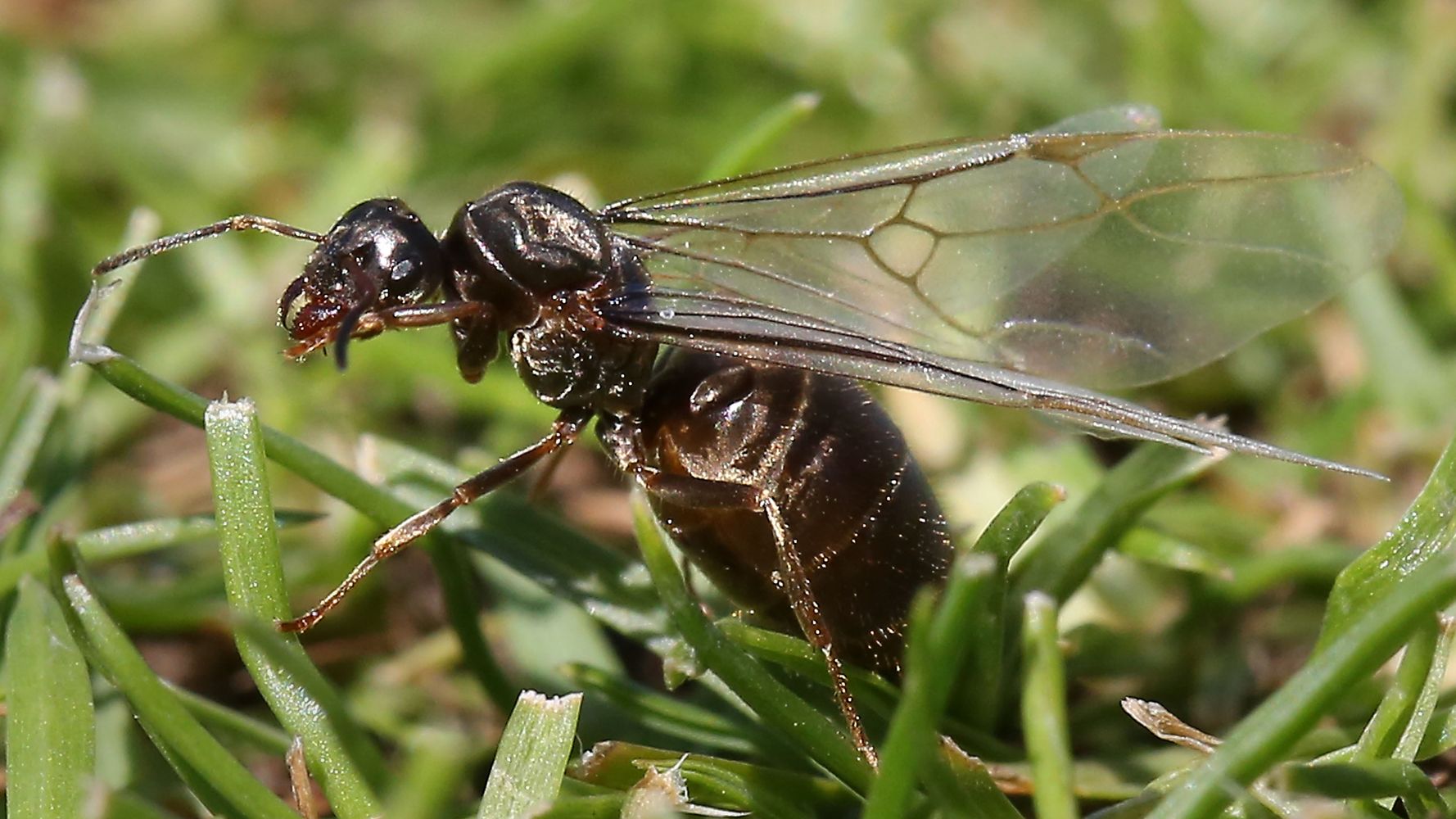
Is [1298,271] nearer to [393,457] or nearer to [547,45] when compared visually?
[393,457]

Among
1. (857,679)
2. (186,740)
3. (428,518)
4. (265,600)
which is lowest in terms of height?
(186,740)

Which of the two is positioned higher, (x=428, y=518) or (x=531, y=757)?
(x=428, y=518)

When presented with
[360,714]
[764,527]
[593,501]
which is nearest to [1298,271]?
[764,527]

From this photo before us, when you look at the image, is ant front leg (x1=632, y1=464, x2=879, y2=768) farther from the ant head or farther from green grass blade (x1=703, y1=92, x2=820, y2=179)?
green grass blade (x1=703, y1=92, x2=820, y2=179)

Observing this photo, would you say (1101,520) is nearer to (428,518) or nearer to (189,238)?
(428,518)

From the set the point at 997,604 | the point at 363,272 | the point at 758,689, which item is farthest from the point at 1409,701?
the point at 363,272

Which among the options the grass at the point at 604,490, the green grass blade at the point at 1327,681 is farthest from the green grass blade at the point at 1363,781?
the green grass blade at the point at 1327,681

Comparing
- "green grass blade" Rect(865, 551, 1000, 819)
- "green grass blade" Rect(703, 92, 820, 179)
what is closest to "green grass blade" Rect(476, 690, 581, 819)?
"green grass blade" Rect(865, 551, 1000, 819)
